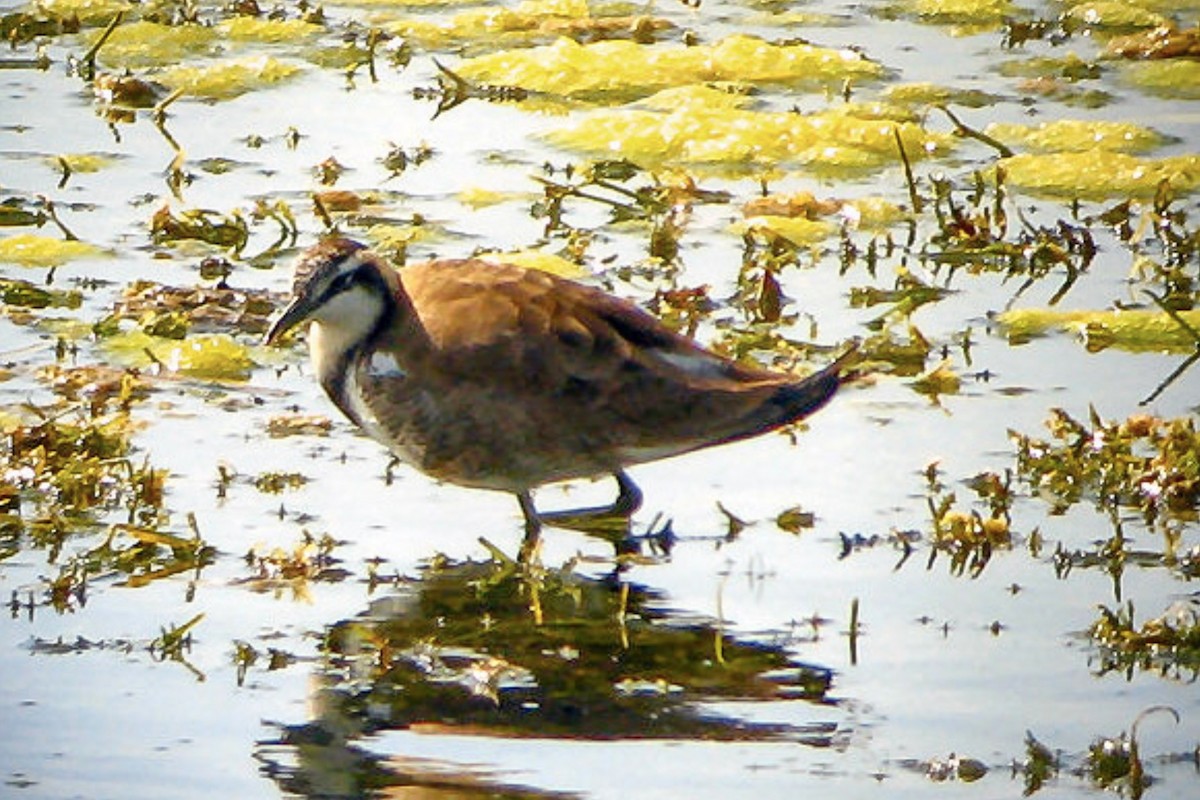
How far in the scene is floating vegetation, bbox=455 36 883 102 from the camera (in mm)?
11984

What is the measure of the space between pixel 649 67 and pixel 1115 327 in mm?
3463

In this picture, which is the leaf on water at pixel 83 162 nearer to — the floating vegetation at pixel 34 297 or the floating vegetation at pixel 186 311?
the floating vegetation at pixel 34 297

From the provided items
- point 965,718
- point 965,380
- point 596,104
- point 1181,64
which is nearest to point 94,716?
point 965,718

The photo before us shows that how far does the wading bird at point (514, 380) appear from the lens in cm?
754

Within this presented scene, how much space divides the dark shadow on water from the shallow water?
0.7 inches

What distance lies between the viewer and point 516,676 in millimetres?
6742

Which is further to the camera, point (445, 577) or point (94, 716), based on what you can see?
point (445, 577)

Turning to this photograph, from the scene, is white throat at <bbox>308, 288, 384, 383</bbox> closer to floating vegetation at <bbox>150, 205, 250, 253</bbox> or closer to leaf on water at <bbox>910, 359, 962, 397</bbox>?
leaf on water at <bbox>910, 359, 962, 397</bbox>

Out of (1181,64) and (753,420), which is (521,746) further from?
(1181,64)

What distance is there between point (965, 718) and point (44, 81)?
6957mm

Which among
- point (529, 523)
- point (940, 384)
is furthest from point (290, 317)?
point (940, 384)

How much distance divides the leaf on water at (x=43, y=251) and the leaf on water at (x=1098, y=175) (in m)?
3.61

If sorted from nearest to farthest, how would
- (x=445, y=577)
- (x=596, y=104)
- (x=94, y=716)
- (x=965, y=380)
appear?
(x=94, y=716)
(x=445, y=577)
(x=965, y=380)
(x=596, y=104)

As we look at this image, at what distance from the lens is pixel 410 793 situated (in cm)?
597
